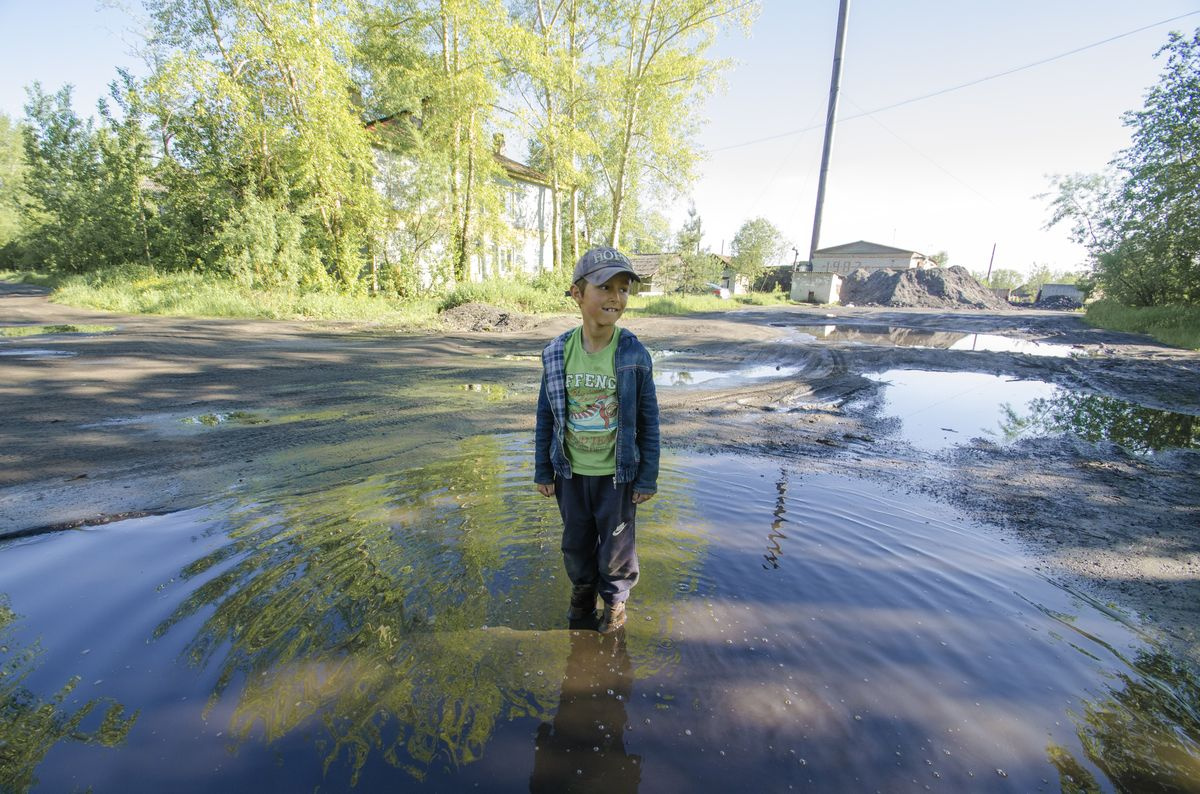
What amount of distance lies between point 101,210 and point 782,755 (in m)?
26.6

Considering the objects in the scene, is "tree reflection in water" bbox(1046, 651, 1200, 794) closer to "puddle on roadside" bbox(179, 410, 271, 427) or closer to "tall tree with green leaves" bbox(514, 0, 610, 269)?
"puddle on roadside" bbox(179, 410, 271, 427)

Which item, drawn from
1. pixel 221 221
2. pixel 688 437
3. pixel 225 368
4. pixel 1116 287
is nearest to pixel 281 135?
pixel 221 221

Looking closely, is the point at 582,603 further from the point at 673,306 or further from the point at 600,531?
the point at 673,306

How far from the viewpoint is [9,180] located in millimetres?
40125

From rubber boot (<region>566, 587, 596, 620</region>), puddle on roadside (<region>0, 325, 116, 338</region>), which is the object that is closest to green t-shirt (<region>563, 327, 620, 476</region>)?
rubber boot (<region>566, 587, 596, 620</region>)

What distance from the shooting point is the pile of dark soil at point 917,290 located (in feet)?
143

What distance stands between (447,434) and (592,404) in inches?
140

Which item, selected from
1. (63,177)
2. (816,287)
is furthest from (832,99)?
(63,177)

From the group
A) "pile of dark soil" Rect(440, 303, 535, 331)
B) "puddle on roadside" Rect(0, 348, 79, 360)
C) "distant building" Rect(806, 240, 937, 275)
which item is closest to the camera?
"puddle on roadside" Rect(0, 348, 79, 360)

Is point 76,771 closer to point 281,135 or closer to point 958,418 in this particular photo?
point 958,418

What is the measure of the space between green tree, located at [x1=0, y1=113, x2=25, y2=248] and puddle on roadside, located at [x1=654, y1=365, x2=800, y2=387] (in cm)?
4547

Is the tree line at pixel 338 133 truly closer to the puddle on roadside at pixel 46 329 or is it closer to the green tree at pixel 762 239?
the puddle on roadside at pixel 46 329

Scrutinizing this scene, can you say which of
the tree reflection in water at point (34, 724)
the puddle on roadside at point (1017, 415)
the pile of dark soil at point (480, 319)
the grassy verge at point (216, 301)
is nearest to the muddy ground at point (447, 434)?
the puddle on roadside at point (1017, 415)

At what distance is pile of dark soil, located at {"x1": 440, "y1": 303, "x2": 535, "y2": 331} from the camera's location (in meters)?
15.4
